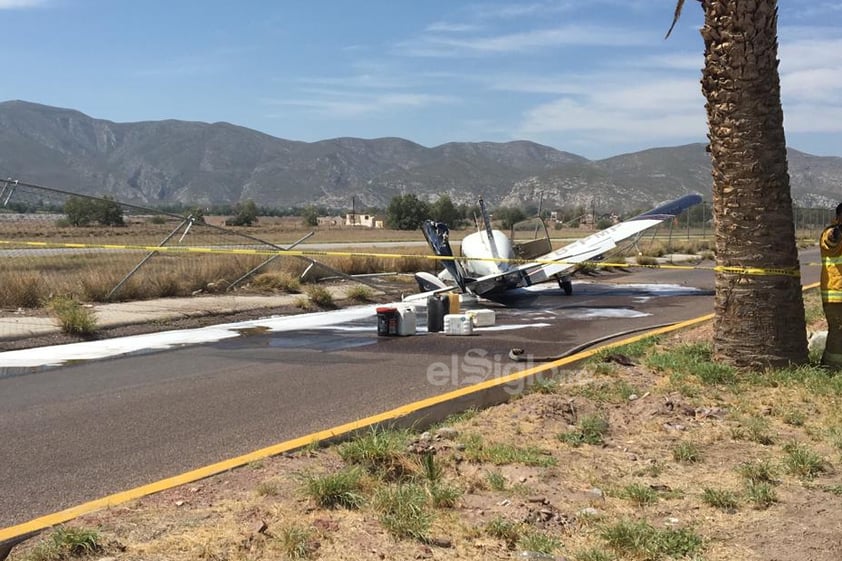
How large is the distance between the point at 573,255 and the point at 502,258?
6.92ft

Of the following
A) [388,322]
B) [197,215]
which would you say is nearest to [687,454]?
[388,322]

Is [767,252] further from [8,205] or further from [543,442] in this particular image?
[8,205]

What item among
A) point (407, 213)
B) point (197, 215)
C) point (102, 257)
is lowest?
point (102, 257)

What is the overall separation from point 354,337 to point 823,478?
818cm

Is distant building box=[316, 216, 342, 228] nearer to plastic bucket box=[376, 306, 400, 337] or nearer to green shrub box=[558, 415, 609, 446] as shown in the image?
plastic bucket box=[376, 306, 400, 337]

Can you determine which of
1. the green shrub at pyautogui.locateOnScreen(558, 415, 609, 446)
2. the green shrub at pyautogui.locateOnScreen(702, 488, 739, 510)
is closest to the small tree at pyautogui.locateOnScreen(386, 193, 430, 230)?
the green shrub at pyautogui.locateOnScreen(558, 415, 609, 446)

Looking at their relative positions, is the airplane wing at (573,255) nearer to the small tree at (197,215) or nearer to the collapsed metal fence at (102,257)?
the collapsed metal fence at (102,257)

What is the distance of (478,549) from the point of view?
397 cm

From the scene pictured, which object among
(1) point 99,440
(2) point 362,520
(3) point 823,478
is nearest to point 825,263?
(3) point 823,478

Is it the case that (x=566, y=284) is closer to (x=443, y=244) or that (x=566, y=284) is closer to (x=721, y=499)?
(x=443, y=244)

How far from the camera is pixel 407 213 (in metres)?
91.9

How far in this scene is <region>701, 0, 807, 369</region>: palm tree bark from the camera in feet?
26.2

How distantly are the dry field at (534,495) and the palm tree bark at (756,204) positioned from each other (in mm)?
1127

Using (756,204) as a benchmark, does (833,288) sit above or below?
below
